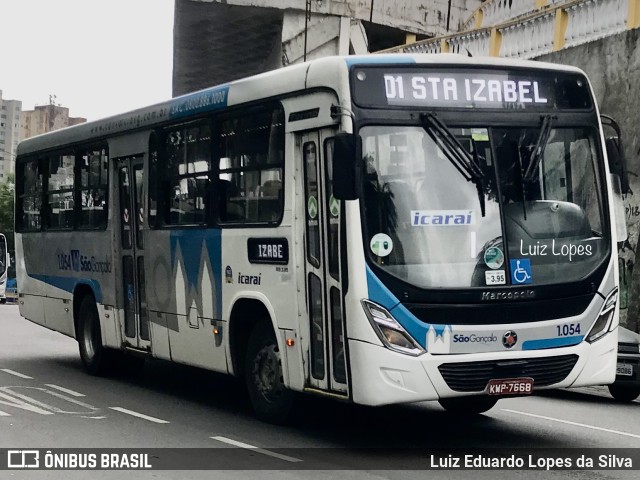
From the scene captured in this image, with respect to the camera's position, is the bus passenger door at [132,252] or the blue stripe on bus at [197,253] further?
the bus passenger door at [132,252]

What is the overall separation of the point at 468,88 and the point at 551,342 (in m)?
2.17

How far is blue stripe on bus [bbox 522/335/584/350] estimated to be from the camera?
956cm

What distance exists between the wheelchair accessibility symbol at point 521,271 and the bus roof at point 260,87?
168 centimetres

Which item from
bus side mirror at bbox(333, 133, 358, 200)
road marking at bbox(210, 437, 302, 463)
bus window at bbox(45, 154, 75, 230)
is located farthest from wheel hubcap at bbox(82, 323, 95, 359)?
bus side mirror at bbox(333, 133, 358, 200)

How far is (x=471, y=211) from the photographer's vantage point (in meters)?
9.50

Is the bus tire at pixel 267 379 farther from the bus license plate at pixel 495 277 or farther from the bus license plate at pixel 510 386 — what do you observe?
the bus license plate at pixel 495 277

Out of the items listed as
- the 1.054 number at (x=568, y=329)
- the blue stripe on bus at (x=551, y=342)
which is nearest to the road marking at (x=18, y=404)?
the blue stripe on bus at (x=551, y=342)

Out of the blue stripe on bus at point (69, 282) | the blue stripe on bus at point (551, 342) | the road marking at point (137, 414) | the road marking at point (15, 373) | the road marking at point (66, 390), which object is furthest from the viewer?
the road marking at point (15, 373)

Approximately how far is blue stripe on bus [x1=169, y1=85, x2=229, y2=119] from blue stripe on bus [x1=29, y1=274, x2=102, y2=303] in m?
3.23

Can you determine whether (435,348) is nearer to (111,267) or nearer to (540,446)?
(540,446)

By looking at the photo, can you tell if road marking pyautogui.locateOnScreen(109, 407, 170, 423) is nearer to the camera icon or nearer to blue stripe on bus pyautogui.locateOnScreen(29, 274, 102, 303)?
the camera icon

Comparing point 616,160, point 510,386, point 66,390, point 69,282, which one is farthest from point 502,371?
point 69,282

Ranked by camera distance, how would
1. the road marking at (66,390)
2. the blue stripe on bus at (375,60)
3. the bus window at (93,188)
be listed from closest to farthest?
the blue stripe on bus at (375,60) → the road marking at (66,390) → the bus window at (93,188)

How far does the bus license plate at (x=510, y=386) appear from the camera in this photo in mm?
9414
